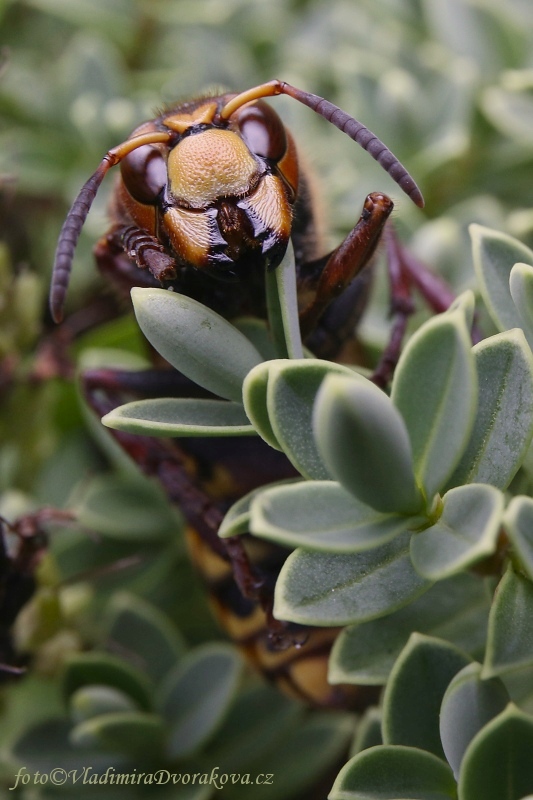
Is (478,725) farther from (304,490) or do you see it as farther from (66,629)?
(66,629)

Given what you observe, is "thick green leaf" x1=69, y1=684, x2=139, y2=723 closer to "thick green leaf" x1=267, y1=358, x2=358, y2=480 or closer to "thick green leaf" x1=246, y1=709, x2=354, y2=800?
"thick green leaf" x1=246, y1=709, x2=354, y2=800

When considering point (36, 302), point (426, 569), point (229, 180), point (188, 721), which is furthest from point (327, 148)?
point (426, 569)

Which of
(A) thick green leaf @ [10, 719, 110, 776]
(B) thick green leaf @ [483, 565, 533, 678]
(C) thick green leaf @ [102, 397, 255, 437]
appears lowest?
(A) thick green leaf @ [10, 719, 110, 776]

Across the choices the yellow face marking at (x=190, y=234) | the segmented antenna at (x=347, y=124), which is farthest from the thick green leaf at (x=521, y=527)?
the yellow face marking at (x=190, y=234)

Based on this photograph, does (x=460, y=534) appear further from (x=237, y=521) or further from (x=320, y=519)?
(x=237, y=521)

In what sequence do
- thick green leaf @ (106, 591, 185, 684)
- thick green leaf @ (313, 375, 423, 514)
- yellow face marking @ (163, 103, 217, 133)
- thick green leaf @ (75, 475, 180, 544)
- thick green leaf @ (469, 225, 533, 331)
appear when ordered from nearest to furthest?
thick green leaf @ (313, 375, 423, 514), thick green leaf @ (469, 225, 533, 331), yellow face marking @ (163, 103, 217, 133), thick green leaf @ (106, 591, 185, 684), thick green leaf @ (75, 475, 180, 544)

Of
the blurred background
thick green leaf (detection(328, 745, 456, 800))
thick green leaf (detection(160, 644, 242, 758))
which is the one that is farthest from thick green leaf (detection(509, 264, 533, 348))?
thick green leaf (detection(160, 644, 242, 758))

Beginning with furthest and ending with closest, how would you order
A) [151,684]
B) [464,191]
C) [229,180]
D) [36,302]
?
[464,191], [36,302], [151,684], [229,180]
